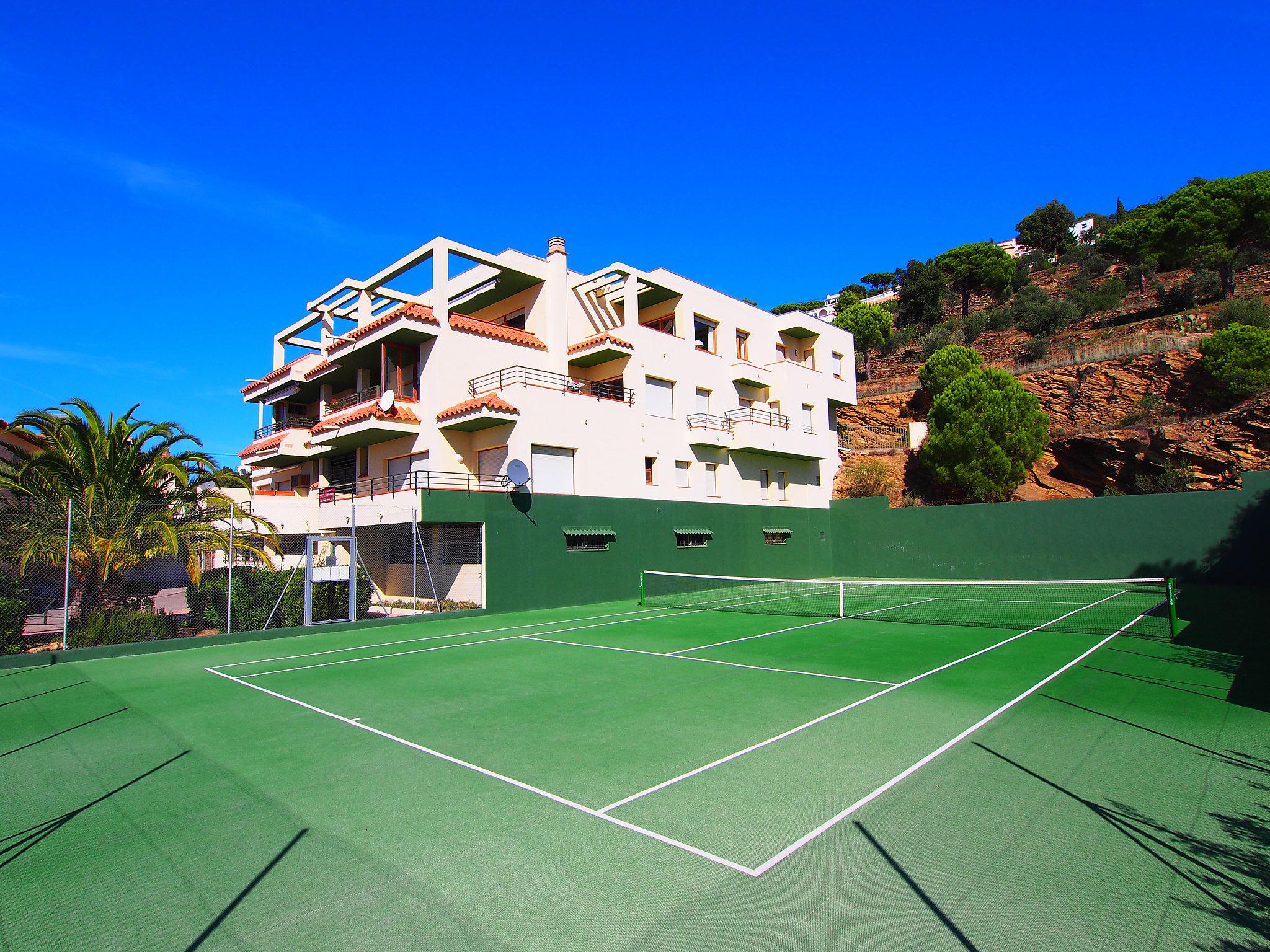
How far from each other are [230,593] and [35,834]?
40.1 feet

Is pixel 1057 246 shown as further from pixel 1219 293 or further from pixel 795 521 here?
pixel 795 521

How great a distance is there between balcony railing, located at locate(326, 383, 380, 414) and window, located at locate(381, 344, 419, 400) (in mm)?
1584

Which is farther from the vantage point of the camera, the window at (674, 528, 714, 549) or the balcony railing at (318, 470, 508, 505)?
the window at (674, 528, 714, 549)

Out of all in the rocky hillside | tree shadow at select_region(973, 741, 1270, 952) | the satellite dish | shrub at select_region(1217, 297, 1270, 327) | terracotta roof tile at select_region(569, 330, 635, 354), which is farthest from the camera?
shrub at select_region(1217, 297, 1270, 327)

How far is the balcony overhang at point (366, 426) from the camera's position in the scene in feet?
79.4

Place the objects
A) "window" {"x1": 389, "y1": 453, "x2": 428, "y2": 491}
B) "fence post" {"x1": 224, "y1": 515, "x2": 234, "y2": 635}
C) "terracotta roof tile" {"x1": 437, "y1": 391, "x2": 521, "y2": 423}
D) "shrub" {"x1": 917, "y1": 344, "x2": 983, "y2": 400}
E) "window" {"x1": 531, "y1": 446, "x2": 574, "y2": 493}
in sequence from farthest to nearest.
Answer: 1. "shrub" {"x1": 917, "y1": 344, "x2": 983, "y2": 400}
2. "window" {"x1": 389, "y1": 453, "x2": 428, "y2": 491}
3. "window" {"x1": 531, "y1": 446, "x2": 574, "y2": 493}
4. "terracotta roof tile" {"x1": 437, "y1": 391, "x2": 521, "y2": 423}
5. "fence post" {"x1": 224, "y1": 515, "x2": 234, "y2": 635}

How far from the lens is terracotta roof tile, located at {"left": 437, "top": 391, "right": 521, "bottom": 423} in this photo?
75.2ft

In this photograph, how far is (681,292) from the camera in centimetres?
3164

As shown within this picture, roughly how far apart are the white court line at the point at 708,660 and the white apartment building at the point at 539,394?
7.98 metres

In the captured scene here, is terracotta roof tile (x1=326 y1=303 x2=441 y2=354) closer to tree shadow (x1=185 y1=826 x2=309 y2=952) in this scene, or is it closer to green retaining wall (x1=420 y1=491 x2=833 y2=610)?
green retaining wall (x1=420 y1=491 x2=833 y2=610)

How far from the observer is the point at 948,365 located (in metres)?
45.4

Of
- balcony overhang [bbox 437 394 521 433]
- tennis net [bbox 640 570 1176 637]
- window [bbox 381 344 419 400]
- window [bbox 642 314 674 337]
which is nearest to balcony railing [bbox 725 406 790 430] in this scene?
window [bbox 642 314 674 337]

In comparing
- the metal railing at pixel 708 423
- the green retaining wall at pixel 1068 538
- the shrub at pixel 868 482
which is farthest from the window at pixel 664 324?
the shrub at pixel 868 482

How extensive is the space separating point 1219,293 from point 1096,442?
1901cm
